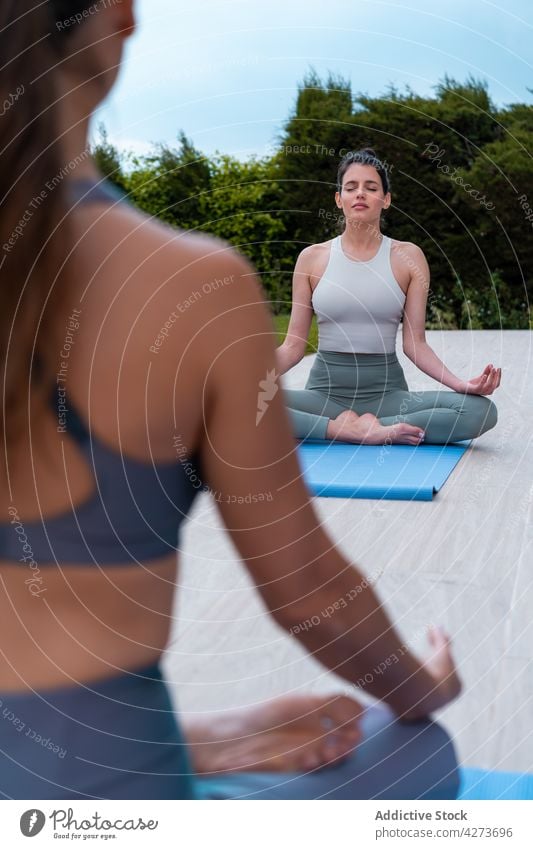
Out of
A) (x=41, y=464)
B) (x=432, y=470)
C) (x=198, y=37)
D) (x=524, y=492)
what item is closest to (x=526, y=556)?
(x=524, y=492)

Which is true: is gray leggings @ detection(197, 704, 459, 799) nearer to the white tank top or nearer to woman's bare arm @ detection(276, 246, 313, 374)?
woman's bare arm @ detection(276, 246, 313, 374)

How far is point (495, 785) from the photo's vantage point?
53.8 inches

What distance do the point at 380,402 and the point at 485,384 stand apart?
426mm

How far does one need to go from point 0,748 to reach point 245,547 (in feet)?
0.85

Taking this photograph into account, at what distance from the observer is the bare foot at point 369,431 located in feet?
12.7

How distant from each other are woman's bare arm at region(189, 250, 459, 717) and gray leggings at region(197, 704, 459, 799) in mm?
99

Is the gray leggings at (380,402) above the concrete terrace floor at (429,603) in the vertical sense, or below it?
above

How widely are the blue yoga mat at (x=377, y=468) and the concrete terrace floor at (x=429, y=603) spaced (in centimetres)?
6

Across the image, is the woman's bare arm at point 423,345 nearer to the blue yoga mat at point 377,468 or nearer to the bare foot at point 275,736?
the blue yoga mat at point 377,468

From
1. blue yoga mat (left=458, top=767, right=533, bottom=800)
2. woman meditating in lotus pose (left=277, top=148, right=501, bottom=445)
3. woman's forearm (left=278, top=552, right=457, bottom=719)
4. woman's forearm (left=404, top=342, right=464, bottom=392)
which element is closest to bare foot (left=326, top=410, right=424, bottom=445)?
woman meditating in lotus pose (left=277, top=148, right=501, bottom=445)

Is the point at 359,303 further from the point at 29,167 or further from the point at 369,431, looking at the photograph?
the point at 29,167

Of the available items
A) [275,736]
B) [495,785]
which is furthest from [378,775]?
[495,785]

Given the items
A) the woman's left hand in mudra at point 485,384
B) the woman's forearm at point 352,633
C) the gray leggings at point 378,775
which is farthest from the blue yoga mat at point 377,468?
the woman's forearm at point 352,633

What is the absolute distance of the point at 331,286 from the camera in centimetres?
405
